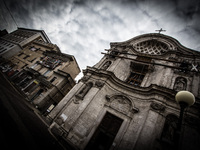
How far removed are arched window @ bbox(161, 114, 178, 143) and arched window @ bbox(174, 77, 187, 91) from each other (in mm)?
3965

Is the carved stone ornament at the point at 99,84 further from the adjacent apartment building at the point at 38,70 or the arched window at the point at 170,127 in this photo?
the adjacent apartment building at the point at 38,70

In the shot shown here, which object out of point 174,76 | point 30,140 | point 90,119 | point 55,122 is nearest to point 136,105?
point 90,119

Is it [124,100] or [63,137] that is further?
A: [124,100]

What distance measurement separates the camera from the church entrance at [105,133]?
8.07m

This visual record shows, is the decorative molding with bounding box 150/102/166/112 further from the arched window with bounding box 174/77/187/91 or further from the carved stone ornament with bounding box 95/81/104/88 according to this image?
the carved stone ornament with bounding box 95/81/104/88

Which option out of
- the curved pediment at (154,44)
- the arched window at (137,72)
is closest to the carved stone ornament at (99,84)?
the arched window at (137,72)

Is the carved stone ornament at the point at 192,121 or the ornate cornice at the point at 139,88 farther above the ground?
the ornate cornice at the point at 139,88

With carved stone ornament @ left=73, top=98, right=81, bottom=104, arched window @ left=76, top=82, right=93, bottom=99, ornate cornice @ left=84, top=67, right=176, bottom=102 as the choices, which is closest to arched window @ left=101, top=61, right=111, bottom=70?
ornate cornice @ left=84, top=67, right=176, bottom=102

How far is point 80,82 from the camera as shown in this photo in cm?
1229

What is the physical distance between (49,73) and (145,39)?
21.2 metres

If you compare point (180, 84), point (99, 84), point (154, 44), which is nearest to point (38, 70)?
point (99, 84)

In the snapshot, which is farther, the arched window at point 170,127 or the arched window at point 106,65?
the arched window at point 106,65

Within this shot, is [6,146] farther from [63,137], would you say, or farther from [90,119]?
[90,119]

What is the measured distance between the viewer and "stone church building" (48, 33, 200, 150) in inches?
290
